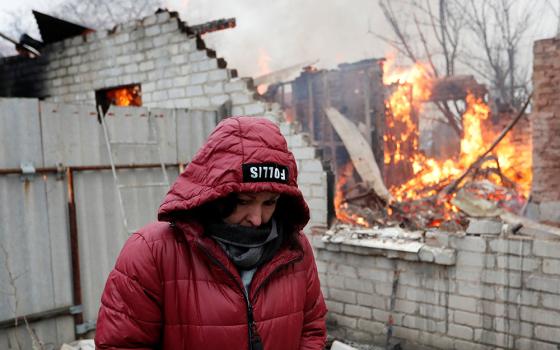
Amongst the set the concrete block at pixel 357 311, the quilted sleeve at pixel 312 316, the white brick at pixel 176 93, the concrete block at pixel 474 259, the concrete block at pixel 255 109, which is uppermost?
the white brick at pixel 176 93

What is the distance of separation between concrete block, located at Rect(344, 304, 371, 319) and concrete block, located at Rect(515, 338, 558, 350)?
6.44 ft

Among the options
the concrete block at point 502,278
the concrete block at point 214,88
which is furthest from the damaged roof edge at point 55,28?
the concrete block at point 502,278

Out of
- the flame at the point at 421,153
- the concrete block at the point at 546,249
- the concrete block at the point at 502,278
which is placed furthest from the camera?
the flame at the point at 421,153

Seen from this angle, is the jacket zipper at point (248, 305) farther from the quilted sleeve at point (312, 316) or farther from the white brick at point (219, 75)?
the white brick at point (219, 75)

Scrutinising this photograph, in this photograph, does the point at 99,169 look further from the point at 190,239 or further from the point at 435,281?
the point at 435,281

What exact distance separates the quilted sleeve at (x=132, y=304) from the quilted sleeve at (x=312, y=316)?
794mm

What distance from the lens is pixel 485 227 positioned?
16.8ft

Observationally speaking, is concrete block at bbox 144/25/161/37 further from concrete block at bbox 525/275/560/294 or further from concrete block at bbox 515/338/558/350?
concrete block at bbox 515/338/558/350

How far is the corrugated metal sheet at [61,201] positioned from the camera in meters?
3.93

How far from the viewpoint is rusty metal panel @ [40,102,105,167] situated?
417 cm

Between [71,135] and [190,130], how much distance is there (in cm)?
168

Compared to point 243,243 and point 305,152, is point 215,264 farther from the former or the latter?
point 305,152

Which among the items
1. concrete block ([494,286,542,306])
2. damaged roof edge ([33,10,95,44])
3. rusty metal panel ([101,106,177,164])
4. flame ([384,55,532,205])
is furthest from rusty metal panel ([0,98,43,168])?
flame ([384,55,532,205])

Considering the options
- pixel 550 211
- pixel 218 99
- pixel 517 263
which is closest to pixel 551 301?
pixel 517 263
